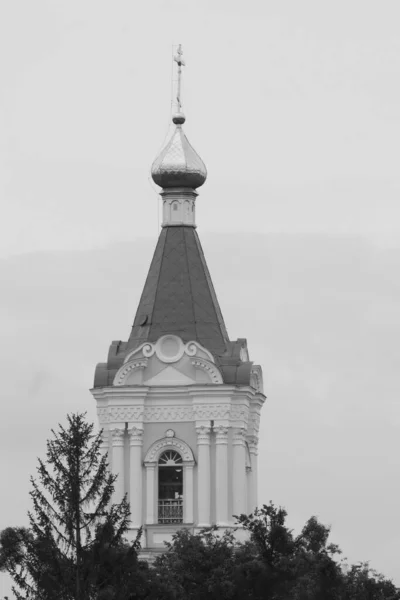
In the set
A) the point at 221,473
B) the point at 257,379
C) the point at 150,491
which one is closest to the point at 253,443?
the point at 257,379

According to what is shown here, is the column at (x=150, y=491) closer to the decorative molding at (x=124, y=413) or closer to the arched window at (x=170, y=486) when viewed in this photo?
the arched window at (x=170, y=486)

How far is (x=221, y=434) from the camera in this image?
87875mm

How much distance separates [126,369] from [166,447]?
2.40 metres

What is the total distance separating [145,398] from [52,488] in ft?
51.3

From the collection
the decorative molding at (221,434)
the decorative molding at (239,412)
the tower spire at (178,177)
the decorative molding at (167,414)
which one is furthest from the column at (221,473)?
the tower spire at (178,177)

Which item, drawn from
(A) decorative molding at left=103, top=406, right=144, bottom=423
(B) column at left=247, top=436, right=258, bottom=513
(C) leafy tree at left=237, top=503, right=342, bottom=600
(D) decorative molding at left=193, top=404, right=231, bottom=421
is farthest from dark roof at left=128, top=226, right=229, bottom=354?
(C) leafy tree at left=237, top=503, right=342, bottom=600

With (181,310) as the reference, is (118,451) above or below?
below

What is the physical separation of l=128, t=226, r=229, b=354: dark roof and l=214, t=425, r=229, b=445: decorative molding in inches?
83.5

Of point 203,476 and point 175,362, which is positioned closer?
point 203,476

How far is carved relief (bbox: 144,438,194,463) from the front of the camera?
87938 mm

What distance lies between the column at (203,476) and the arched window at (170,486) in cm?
64

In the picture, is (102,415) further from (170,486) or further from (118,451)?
(170,486)

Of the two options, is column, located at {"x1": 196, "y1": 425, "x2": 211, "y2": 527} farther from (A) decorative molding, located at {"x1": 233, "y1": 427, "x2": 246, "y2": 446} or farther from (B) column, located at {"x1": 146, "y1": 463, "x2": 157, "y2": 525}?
(B) column, located at {"x1": 146, "y1": 463, "x2": 157, "y2": 525}

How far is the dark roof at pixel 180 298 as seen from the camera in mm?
88562
